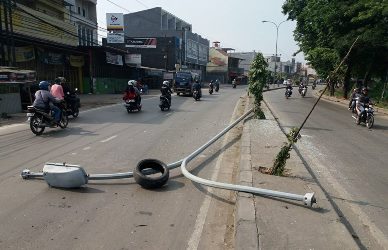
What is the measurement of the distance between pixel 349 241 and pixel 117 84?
40508mm

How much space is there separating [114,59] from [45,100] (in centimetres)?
2839

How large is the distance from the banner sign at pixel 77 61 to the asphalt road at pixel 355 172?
2517 centimetres

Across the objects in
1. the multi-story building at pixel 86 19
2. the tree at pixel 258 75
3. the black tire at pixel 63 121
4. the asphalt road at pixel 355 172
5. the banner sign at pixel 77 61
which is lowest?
the asphalt road at pixel 355 172

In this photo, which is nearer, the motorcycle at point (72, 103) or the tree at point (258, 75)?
the tree at point (258, 75)

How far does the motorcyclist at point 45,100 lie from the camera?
11758 millimetres

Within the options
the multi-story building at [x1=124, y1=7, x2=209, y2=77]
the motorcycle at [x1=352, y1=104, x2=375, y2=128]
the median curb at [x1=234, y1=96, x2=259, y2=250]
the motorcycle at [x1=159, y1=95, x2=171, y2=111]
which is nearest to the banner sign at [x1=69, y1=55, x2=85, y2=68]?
the motorcycle at [x1=159, y1=95, x2=171, y2=111]

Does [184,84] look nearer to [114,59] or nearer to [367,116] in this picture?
[114,59]

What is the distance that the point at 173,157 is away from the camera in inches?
336

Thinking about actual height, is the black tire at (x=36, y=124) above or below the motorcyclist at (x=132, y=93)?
below

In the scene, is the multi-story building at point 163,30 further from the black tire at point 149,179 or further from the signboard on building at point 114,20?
the black tire at point 149,179

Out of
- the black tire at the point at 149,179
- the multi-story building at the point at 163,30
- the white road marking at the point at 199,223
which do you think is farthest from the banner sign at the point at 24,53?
the multi-story building at the point at 163,30

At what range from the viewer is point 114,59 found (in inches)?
1549

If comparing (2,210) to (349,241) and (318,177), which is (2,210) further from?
(318,177)

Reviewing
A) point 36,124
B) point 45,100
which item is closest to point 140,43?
point 45,100
